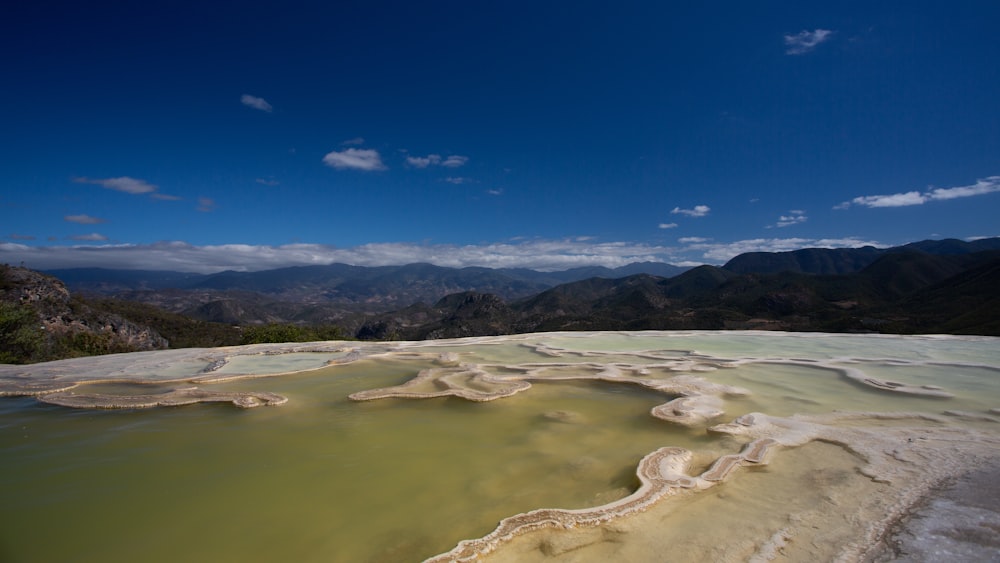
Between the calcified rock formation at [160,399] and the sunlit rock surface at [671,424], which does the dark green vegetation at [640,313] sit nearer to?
the calcified rock formation at [160,399]

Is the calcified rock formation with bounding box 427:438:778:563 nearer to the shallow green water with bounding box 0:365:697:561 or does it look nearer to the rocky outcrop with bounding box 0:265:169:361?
the shallow green water with bounding box 0:365:697:561

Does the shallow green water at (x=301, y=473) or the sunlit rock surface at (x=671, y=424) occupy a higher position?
the sunlit rock surface at (x=671, y=424)

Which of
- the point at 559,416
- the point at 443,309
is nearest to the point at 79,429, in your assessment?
the point at 559,416

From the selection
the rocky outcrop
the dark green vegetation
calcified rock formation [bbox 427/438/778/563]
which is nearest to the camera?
calcified rock formation [bbox 427/438/778/563]

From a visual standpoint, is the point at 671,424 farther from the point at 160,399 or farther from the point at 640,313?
the point at 640,313

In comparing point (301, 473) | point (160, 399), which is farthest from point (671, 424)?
point (160, 399)

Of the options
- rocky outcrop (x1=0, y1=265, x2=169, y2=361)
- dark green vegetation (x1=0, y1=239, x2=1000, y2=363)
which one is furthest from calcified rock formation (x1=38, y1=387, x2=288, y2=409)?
rocky outcrop (x1=0, y1=265, x2=169, y2=361)

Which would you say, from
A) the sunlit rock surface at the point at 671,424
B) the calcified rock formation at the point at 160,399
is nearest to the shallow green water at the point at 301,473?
the sunlit rock surface at the point at 671,424

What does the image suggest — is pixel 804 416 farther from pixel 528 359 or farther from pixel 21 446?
pixel 21 446
